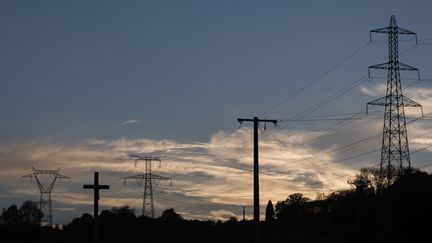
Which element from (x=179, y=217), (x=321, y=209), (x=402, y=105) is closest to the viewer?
(x=402, y=105)

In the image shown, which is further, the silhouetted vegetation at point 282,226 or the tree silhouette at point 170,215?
the tree silhouette at point 170,215

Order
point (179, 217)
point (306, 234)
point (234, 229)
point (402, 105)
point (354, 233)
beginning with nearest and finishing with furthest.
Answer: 1. point (402, 105)
2. point (354, 233)
3. point (306, 234)
4. point (234, 229)
5. point (179, 217)

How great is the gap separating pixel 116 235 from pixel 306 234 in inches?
1366

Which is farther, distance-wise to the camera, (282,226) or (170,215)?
(170,215)

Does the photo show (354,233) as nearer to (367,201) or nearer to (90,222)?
(367,201)

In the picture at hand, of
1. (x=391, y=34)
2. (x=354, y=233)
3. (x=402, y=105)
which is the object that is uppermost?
(x=391, y=34)

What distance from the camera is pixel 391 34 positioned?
5812cm

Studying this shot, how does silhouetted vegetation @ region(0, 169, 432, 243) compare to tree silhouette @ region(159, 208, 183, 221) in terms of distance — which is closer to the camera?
silhouetted vegetation @ region(0, 169, 432, 243)

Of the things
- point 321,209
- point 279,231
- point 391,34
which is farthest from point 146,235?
point 391,34

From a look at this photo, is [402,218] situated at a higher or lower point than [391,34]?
lower

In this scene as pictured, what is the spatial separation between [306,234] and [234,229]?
14960mm

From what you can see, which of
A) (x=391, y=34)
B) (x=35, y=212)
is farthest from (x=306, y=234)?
(x=35, y=212)

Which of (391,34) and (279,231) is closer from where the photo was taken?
(391,34)

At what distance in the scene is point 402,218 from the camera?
3046 inches
